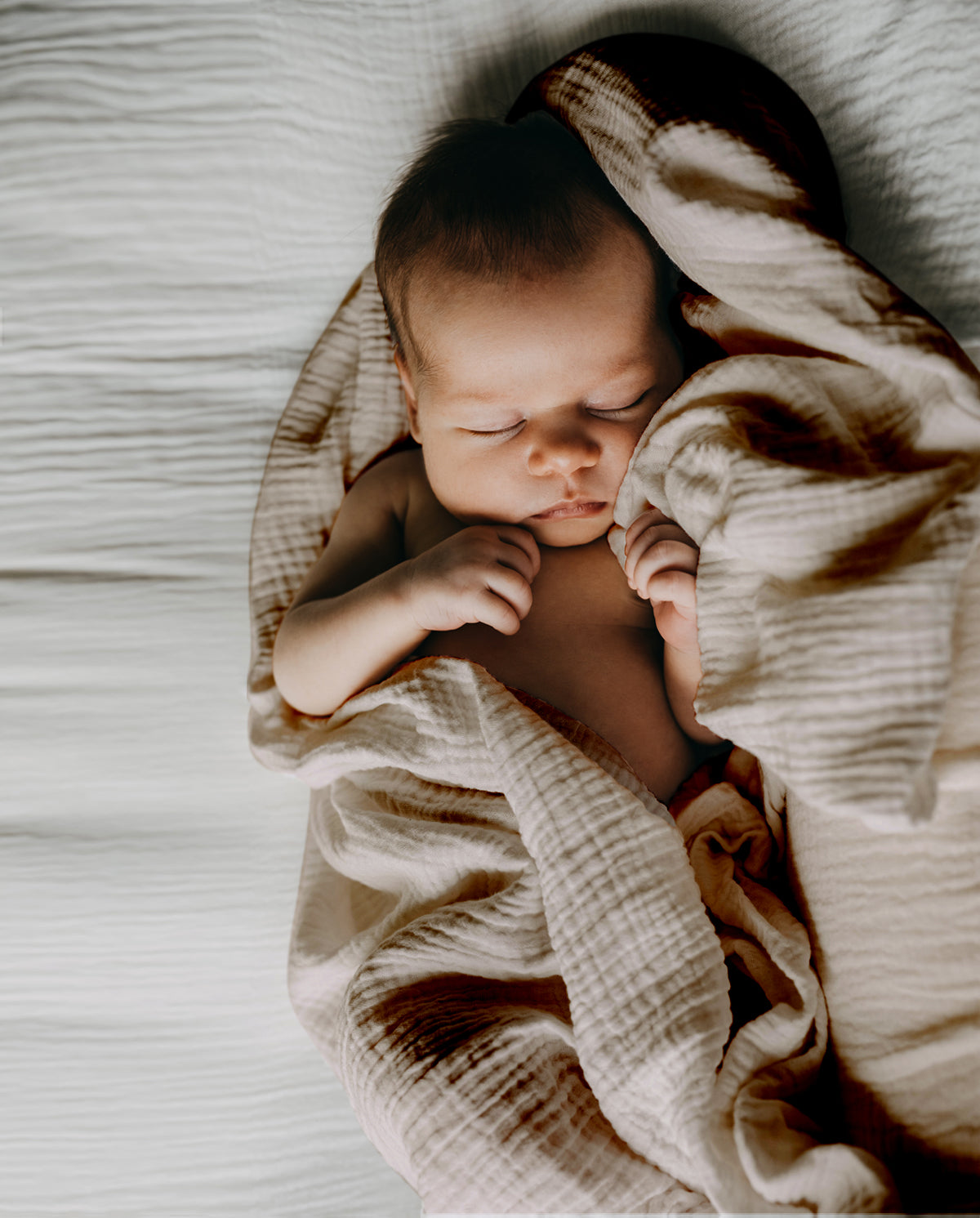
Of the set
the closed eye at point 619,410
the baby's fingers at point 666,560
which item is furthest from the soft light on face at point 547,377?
the baby's fingers at point 666,560

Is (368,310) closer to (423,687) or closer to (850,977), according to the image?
(423,687)

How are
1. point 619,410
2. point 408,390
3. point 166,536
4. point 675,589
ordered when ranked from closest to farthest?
point 675,589 → point 619,410 → point 408,390 → point 166,536

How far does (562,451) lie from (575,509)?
0.08 meters

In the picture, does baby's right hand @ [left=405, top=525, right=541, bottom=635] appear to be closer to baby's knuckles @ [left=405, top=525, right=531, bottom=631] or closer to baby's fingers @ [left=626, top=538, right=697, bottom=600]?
baby's knuckles @ [left=405, top=525, right=531, bottom=631]

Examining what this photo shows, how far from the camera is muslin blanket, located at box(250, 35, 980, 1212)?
555mm

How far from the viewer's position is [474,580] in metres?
0.79

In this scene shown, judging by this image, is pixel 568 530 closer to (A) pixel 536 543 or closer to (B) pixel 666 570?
(A) pixel 536 543

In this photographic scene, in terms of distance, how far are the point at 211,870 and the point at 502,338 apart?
0.67 metres

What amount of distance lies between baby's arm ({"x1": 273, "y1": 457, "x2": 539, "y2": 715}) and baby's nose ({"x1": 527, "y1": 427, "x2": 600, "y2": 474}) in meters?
0.08

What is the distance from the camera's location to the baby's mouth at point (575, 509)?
828 millimetres

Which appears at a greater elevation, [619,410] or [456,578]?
[619,410]

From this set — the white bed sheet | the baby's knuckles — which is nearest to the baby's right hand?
the baby's knuckles

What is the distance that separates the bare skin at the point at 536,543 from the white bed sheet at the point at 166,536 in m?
0.19

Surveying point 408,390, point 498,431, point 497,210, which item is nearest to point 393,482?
point 408,390
